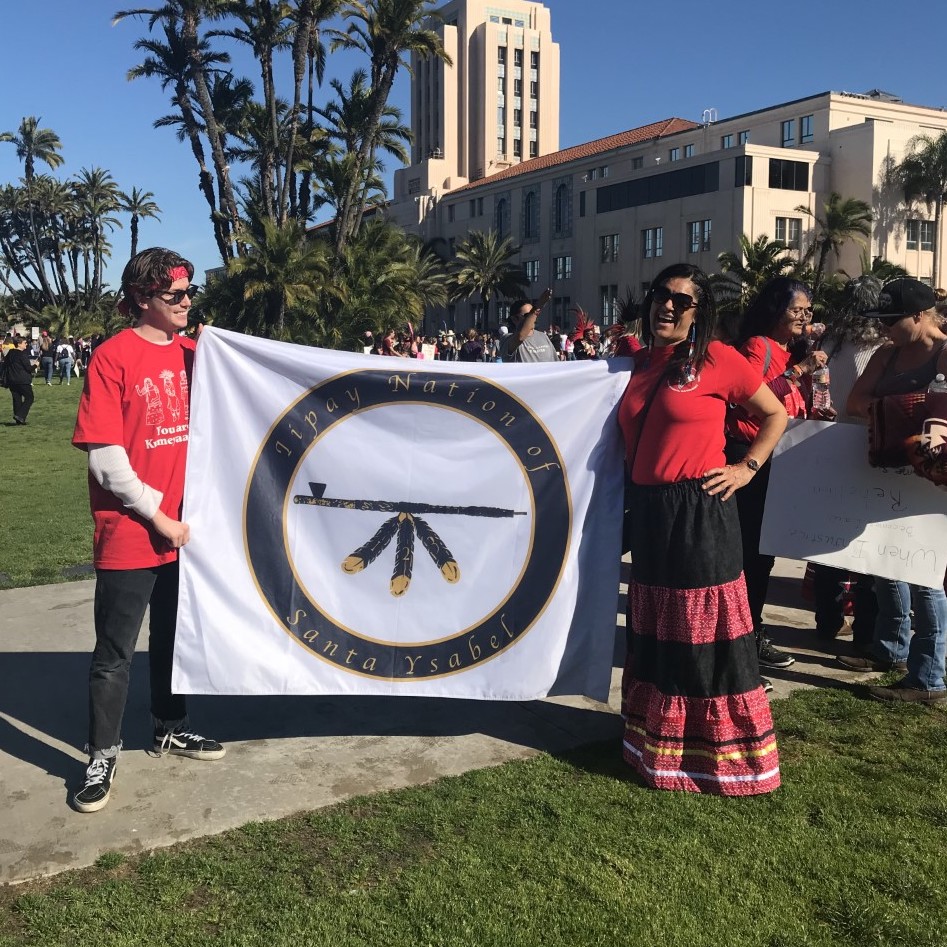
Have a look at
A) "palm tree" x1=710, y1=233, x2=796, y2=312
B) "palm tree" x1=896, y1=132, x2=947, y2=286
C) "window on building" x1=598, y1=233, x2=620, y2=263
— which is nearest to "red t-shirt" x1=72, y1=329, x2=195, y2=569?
"palm tree" x1=710, y1=233, x2=796, y2=312

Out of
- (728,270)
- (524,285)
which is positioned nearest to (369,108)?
(728,270)

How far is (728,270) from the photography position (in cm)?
4597

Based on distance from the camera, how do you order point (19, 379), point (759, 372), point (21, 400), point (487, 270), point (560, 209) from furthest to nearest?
point (487, 270) → point (560, 209) → point (21, 400) → point (19, 379) → point (759, 372)

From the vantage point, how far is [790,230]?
52.3 m

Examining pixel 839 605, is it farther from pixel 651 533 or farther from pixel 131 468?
pixel 131 468

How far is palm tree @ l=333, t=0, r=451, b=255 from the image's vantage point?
35.7 m

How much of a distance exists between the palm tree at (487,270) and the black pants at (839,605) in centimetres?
6283

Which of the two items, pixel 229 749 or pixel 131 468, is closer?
pixel 131 468

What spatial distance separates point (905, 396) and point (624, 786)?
202 centimetres

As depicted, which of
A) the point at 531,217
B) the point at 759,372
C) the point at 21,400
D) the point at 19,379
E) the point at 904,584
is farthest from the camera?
the point at 531,217

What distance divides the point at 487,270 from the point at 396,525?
65.0m

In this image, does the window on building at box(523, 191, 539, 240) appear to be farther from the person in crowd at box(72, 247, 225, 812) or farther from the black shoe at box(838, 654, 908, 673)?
the person in crowd at box(72, 247, 225, 812)

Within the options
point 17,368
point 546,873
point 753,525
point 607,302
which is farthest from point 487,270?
point 546,873

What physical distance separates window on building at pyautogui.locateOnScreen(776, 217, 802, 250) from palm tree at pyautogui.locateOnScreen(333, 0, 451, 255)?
22.6 metres
